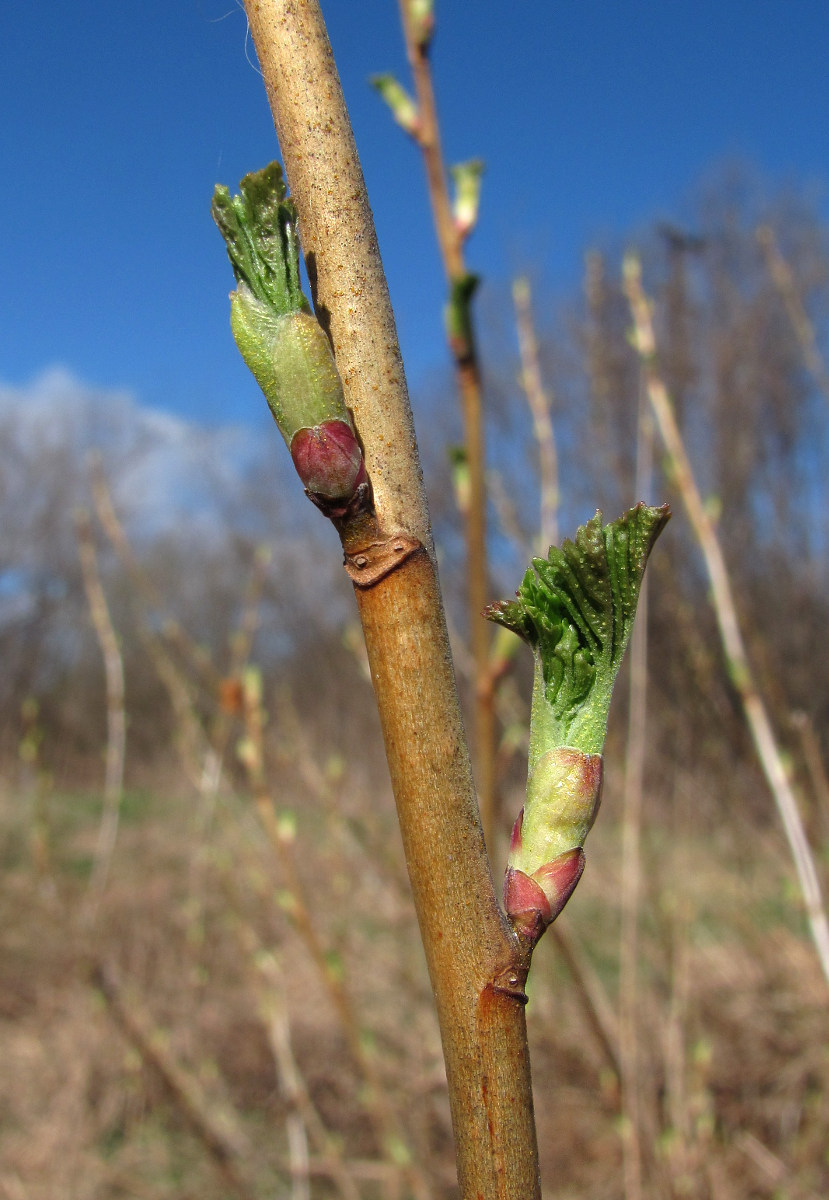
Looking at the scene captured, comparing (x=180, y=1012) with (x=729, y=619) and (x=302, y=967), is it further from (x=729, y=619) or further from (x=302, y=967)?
(x=729, y=619)

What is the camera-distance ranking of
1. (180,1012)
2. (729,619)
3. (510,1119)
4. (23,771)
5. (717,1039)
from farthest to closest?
(23,771)
(180,1012)
(717,1039)
(729,619)
(510,1119)

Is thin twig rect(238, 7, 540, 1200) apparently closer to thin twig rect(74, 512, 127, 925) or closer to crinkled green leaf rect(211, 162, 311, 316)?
crinkled green leaf rect(211, 162, 311, 316)

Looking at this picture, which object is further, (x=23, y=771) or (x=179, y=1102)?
(x=23, y=771)

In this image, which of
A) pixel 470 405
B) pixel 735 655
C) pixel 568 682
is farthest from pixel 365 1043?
pixel 568 682

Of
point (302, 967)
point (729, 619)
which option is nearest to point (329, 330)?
point (729, 619)

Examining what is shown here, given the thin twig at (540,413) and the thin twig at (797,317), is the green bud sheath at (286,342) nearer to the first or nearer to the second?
the thin twig at (540,413)

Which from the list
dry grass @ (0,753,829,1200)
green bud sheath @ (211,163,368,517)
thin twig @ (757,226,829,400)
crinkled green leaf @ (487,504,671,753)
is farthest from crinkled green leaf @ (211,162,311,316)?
thin twig @ (757,226,829,400)

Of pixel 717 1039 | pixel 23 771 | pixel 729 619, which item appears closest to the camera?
pixel 729 619

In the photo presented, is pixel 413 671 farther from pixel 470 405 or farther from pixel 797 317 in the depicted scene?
pixel 797 317
